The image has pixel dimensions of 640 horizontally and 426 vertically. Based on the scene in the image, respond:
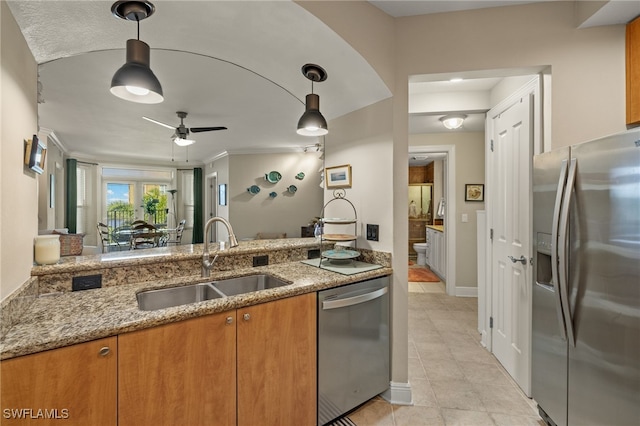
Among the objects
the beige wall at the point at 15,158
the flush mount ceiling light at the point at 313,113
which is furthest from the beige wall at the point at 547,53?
the beige wall at the point at 15,158

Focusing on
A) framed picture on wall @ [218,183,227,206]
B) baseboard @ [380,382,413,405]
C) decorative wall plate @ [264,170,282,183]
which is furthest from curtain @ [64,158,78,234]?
baseboard @ [380,382,413,405]

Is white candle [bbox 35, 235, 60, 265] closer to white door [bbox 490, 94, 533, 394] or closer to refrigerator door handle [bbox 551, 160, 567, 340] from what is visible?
refrigerator door handle [bbox 551, 160, 567, 340]

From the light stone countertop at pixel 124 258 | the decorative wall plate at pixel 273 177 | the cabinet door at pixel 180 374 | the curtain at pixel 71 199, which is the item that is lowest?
the cabinet door at pixel 180 374

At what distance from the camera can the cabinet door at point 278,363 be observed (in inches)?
50.1

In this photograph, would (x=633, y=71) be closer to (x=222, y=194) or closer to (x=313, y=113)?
(x=313, y=113)

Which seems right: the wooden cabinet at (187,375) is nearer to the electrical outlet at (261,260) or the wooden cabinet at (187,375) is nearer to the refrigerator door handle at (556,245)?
the electrical outlet at (261,260)

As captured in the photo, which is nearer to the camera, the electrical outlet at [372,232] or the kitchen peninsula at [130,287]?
the kitchen peninsula at [130,287]

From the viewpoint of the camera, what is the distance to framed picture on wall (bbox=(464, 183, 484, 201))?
13.1ft

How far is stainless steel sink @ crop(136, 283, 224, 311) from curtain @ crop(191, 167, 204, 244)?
255 cm

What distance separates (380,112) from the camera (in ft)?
6.43

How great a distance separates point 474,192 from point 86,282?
438 cm

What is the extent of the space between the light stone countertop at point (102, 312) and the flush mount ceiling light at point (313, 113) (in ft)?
3.10

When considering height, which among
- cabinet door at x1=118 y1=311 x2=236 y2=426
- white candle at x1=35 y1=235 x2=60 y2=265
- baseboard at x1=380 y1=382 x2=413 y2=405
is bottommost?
baseboard at x1=380 y1=382 x2=413 y2=405

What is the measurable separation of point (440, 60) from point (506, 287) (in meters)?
1.82
